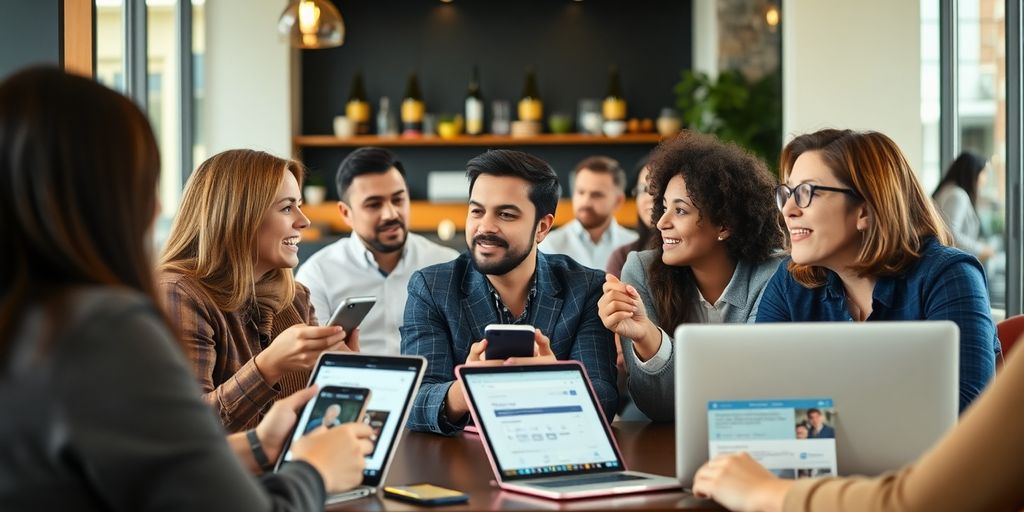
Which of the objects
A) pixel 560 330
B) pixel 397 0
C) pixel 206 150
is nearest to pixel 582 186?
pixel 560 330

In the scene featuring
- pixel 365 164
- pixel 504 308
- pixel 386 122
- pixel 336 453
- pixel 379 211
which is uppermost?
pixel 386 122

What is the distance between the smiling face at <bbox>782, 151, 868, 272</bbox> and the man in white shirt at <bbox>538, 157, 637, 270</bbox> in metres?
2.62

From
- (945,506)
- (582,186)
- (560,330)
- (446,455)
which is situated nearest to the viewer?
(945,506)

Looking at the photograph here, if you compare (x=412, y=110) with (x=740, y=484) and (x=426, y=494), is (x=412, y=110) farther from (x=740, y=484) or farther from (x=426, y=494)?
(x=740, y=484)

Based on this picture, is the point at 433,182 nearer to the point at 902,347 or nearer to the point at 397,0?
the point at 397,0

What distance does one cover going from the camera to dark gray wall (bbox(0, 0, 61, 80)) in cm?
331

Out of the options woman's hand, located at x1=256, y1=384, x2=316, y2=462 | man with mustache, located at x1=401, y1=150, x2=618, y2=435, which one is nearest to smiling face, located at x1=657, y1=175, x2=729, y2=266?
man with mustache, located at x1=401, y1=150, x2=618, y2=435

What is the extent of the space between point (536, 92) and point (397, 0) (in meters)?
1.26

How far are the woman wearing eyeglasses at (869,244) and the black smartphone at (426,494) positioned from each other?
111 cm

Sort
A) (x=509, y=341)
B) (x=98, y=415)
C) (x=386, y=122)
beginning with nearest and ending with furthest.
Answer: (x=98, y=415) → (x=509, y=341) → (x=386, y=122)

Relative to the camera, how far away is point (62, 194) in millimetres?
1159

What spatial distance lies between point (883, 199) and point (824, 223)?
0.44ft

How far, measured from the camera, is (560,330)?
8.82 ft

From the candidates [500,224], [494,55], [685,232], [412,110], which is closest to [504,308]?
[500,224]
